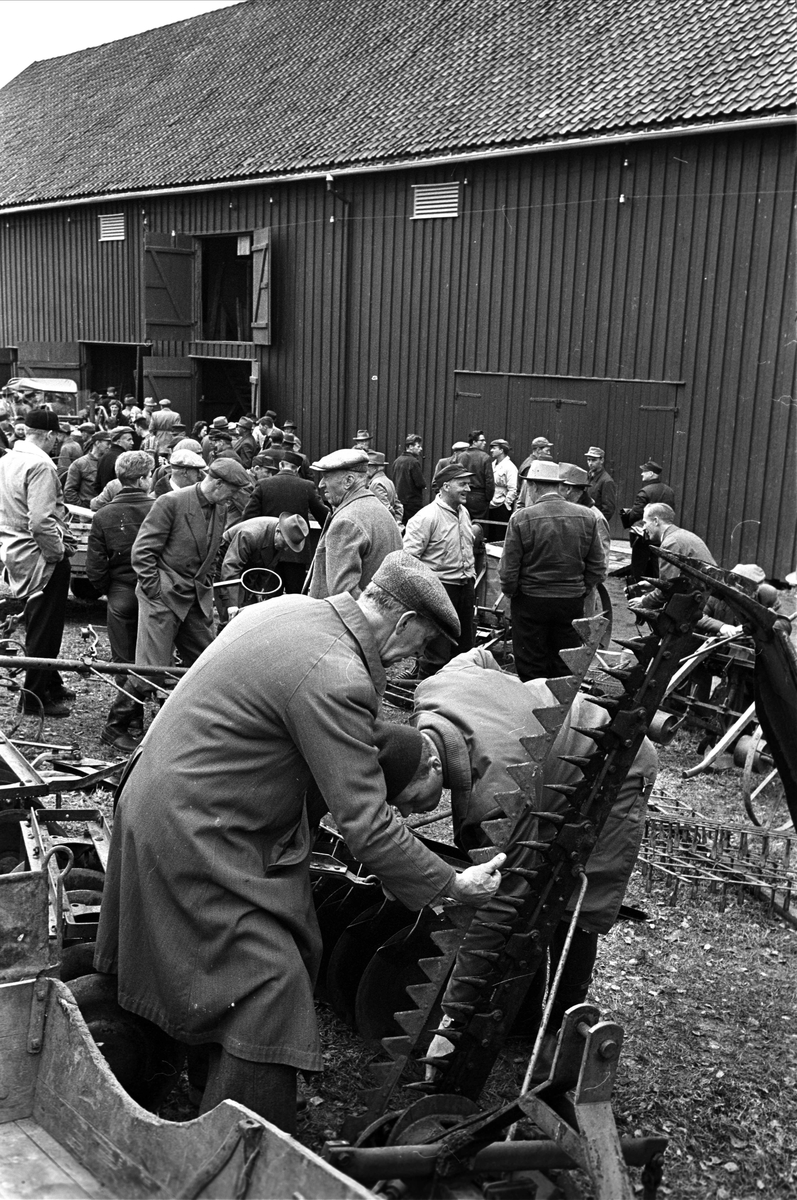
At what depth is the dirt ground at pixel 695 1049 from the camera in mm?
4211

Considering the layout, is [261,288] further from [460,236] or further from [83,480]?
[83,480]

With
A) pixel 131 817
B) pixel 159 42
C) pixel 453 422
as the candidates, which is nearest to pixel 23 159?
pixel 159 42

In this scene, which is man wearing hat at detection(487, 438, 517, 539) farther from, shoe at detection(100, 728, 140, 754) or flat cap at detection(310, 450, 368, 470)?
shoe at detection(100, 728, 140, 754)

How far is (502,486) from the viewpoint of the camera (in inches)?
619

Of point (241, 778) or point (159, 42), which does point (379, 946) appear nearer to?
point (241, 778)

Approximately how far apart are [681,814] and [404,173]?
1440cm

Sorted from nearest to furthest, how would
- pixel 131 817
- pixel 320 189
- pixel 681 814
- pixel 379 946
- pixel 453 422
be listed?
1. pixel 131 817
2. pixel 379 946
3. pixel 681 814
4. pixel 453 422
5. pixel 320 189

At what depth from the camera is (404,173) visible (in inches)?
750

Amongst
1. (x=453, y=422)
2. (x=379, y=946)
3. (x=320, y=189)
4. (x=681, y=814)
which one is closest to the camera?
(x=379, y=946)

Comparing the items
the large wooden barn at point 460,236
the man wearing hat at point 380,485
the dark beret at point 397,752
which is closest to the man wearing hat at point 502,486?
the large wooden barn at point 460,236

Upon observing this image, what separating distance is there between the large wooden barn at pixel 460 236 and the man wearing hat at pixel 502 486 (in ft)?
3.78

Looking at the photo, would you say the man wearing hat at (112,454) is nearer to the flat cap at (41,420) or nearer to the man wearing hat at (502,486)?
the man wearing hat at (502,486)

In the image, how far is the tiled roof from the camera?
51.7ft

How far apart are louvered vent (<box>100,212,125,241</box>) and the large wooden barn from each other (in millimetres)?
133
